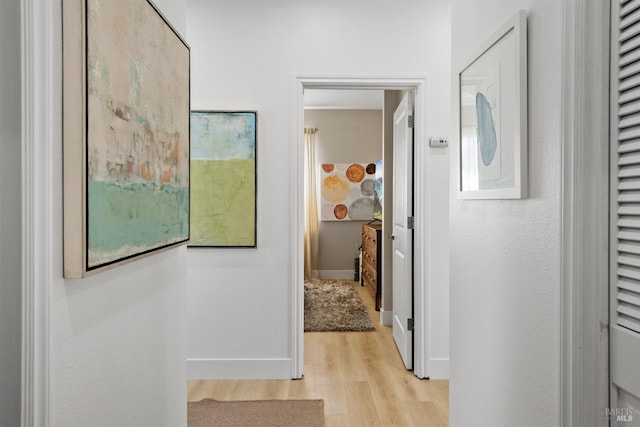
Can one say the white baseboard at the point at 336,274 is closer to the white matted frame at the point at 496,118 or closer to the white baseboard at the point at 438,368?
the white baseboard at the point at 438,368

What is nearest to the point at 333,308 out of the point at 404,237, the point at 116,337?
the point at 404,237

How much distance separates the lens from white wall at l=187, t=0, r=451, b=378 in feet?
9.67

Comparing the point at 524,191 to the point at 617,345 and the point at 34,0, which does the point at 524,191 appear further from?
the point at 34,0

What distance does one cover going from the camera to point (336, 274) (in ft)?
22.3

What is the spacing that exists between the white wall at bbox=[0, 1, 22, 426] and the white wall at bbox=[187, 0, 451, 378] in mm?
2112

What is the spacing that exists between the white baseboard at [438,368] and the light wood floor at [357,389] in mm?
52

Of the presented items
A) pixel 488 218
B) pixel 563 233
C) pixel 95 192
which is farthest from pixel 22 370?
pixel 488 218

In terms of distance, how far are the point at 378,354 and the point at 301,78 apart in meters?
2.22

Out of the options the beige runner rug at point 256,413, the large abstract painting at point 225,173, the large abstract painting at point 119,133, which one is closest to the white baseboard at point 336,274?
the large abstract painting at point 225,173

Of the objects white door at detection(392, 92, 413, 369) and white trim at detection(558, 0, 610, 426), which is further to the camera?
white door at detection(392, 92, 413, 369)

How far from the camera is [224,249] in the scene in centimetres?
298

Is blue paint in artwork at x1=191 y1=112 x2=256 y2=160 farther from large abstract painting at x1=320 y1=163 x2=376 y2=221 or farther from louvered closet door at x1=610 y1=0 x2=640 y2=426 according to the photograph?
large abstract painting at x1=320 y1=163 x2=376 y2=221

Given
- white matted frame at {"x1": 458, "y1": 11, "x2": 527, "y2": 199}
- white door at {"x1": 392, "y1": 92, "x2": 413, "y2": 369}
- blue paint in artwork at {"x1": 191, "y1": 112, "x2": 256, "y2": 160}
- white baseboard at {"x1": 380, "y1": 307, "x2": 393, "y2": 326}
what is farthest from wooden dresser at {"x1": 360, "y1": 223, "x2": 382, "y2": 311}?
white matted frame at {"x1": 458, "y1": 11, "x2": 527, "y2": 199}

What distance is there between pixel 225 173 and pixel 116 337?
5.92ft
